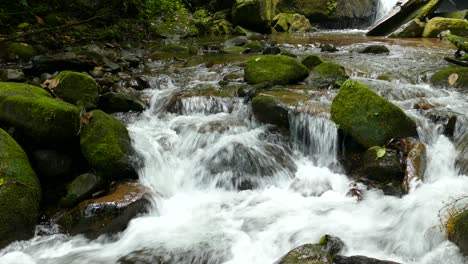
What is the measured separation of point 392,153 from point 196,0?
1963 cm

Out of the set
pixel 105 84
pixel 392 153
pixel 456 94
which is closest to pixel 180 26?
pixel 105 84

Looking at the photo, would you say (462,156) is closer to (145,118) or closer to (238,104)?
(238,104)

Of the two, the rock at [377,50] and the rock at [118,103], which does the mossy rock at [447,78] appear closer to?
the rock at [377,50]

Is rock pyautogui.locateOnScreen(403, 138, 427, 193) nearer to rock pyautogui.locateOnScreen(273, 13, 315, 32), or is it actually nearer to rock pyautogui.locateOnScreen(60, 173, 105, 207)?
rock pyautogui.locateOnScreen(60, 173, 105, 207)

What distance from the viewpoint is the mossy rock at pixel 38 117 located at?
5.56 m

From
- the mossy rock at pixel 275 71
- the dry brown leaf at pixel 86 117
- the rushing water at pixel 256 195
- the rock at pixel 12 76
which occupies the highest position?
the rock at pixel 12 76

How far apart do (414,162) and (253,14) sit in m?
15.5

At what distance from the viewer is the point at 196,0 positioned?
23.3 metres

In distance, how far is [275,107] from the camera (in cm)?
730

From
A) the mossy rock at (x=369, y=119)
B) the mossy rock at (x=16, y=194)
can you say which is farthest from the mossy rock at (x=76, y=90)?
the mossy rock at (x=369, y=119)

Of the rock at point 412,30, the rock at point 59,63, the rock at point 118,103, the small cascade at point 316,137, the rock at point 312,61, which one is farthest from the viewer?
the rock at point 412,30

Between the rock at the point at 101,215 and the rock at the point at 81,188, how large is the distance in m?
0.11

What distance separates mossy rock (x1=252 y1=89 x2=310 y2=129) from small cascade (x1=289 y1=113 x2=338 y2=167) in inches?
6.2

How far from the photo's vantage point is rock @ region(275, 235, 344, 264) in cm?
382
